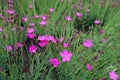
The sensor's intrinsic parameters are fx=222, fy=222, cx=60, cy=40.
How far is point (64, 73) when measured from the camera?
1.31 meters

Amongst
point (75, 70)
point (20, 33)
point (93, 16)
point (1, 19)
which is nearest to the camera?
point (75, 70)

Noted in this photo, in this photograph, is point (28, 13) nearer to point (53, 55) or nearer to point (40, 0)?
point (40, 0)

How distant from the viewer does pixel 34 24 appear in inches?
67.4

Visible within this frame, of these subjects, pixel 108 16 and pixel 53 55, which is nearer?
pixel 53 55

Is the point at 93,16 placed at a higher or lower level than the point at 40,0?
lower

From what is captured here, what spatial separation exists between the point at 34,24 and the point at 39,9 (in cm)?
41

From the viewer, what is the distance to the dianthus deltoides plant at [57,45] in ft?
4.15

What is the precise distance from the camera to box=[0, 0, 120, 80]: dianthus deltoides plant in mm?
1265

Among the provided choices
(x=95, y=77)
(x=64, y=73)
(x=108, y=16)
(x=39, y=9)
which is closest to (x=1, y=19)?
(x=39, y=9)

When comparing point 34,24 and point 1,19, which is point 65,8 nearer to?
point 34,24

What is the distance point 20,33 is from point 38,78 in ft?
1.25

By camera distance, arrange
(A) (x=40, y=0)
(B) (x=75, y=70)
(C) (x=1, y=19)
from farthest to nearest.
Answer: (A) (x=40, y=0), (C) (x=1, y=19), (B) (x=75, y=70)

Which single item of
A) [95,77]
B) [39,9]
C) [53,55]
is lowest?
[95,77]

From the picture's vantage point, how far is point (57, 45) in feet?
→ 4.73
